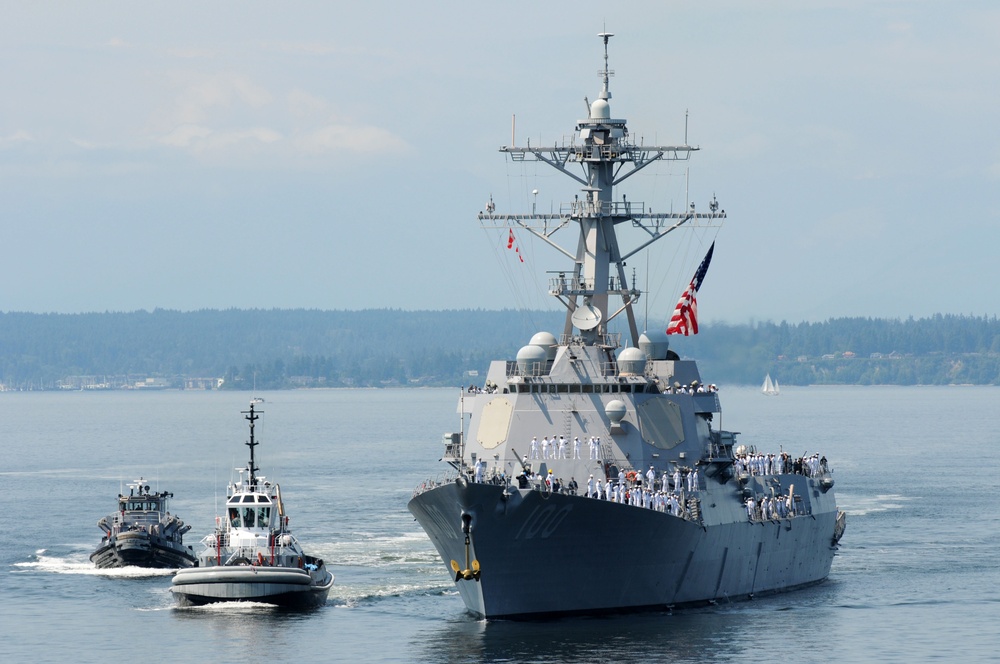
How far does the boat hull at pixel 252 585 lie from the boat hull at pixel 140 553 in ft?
29.7

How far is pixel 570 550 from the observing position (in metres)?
39.1

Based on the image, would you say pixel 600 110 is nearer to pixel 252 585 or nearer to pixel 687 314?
pixel 687 314

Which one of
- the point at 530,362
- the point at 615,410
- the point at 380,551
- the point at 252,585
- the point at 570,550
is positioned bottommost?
the point at 380,551

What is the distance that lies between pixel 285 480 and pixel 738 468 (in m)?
42.5

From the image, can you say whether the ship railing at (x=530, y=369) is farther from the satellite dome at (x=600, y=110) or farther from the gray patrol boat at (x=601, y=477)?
the satellite dome at (x=600, y=110)

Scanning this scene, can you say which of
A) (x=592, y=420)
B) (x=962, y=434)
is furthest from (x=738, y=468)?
(x=962, y=434)

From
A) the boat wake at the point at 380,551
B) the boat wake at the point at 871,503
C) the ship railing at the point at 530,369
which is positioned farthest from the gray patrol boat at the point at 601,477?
the boat wake at the point at 871,503

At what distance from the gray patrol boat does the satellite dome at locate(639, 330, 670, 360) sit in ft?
0.15

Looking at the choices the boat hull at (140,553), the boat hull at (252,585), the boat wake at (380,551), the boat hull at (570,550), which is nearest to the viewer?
the boat hull at (570,550)

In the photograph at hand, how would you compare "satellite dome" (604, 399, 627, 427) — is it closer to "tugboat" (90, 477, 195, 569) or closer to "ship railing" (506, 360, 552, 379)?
"ship railing" (506, 360, 552, 379)

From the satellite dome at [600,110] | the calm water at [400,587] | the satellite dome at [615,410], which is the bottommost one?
the calm water at [400,587]

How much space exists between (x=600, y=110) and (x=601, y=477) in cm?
996

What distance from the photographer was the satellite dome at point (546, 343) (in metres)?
43.8

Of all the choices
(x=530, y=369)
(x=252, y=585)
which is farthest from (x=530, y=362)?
(x=252, y=585)
